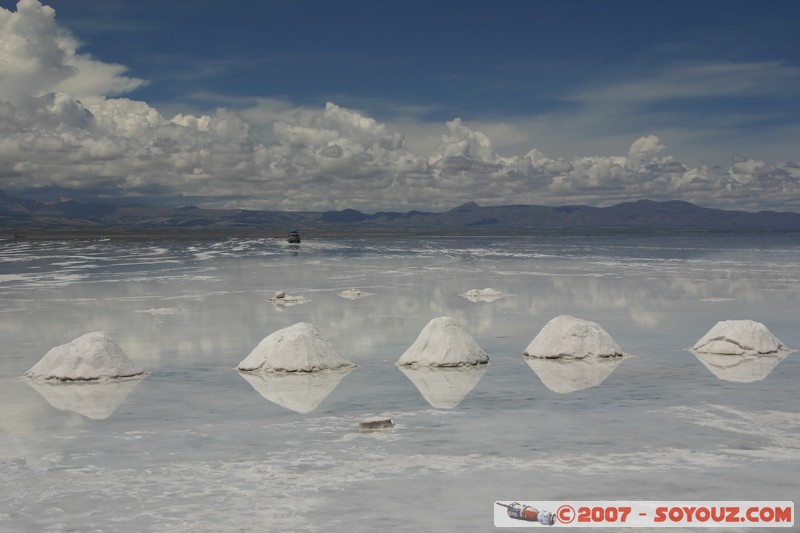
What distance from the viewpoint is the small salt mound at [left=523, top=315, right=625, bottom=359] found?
58.2ft

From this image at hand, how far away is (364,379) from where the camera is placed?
15.5m

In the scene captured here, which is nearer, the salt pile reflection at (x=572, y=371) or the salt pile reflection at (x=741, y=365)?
the salt pile reflection at (x=572, y=371)

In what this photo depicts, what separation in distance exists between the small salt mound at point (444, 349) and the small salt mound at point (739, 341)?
17.0ft

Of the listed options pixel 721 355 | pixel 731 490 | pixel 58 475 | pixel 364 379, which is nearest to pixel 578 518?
pixel 731 490

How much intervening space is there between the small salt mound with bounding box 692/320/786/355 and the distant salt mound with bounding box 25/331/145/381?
474 inches

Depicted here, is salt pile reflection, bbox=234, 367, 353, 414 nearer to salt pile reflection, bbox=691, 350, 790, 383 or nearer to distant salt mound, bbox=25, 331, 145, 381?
distant salt mound, bbox=25, 331, 145, 381

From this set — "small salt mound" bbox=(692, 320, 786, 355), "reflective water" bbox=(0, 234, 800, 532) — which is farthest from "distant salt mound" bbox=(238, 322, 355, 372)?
"small salt mound" bbox=(692, 320, 786, 355)

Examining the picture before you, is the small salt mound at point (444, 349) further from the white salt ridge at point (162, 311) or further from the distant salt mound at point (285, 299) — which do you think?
the distant salt mound at point (285, 299)

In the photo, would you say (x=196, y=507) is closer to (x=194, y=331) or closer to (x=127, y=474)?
(x=127, y=474)

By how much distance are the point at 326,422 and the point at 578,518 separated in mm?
4933

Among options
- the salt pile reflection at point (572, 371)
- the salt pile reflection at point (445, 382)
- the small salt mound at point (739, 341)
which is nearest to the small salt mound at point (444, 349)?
the salt pile reflection at point (445, 382)

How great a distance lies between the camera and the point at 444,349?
667 inches

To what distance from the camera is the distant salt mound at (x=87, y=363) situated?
51.2 feet

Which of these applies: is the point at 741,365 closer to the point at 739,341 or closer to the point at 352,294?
the point at 739,341
